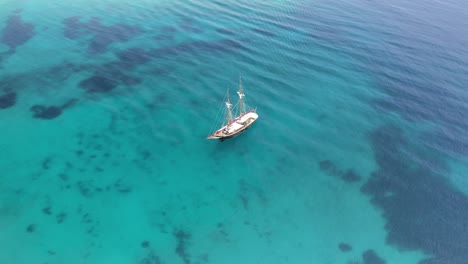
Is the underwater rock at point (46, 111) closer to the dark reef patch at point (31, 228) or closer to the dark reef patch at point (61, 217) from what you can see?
the dark reef patch at point (61, 217)

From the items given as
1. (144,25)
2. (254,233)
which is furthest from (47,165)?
(144,25)

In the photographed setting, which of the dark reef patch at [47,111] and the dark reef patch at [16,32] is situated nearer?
the dark reef patch at [47,111]

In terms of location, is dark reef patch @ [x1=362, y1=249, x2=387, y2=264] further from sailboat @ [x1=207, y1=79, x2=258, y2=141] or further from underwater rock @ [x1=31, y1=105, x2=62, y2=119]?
underwater rock @ [x1=31, y1=105, x2=62, y2=119]

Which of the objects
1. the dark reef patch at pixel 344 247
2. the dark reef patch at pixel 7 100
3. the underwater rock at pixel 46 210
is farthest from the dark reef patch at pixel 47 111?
the dark reef patch at pixel 344 247

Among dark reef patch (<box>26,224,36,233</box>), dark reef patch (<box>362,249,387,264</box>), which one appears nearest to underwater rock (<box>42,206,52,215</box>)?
dark reef patch (<box>26,224,36,233</box>)

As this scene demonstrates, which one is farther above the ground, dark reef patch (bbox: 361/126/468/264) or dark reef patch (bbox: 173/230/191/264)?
dark reef patch (bbox: 361/126/468/264)

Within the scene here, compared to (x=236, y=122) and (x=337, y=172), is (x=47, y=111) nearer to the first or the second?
(x=236, y=122)
